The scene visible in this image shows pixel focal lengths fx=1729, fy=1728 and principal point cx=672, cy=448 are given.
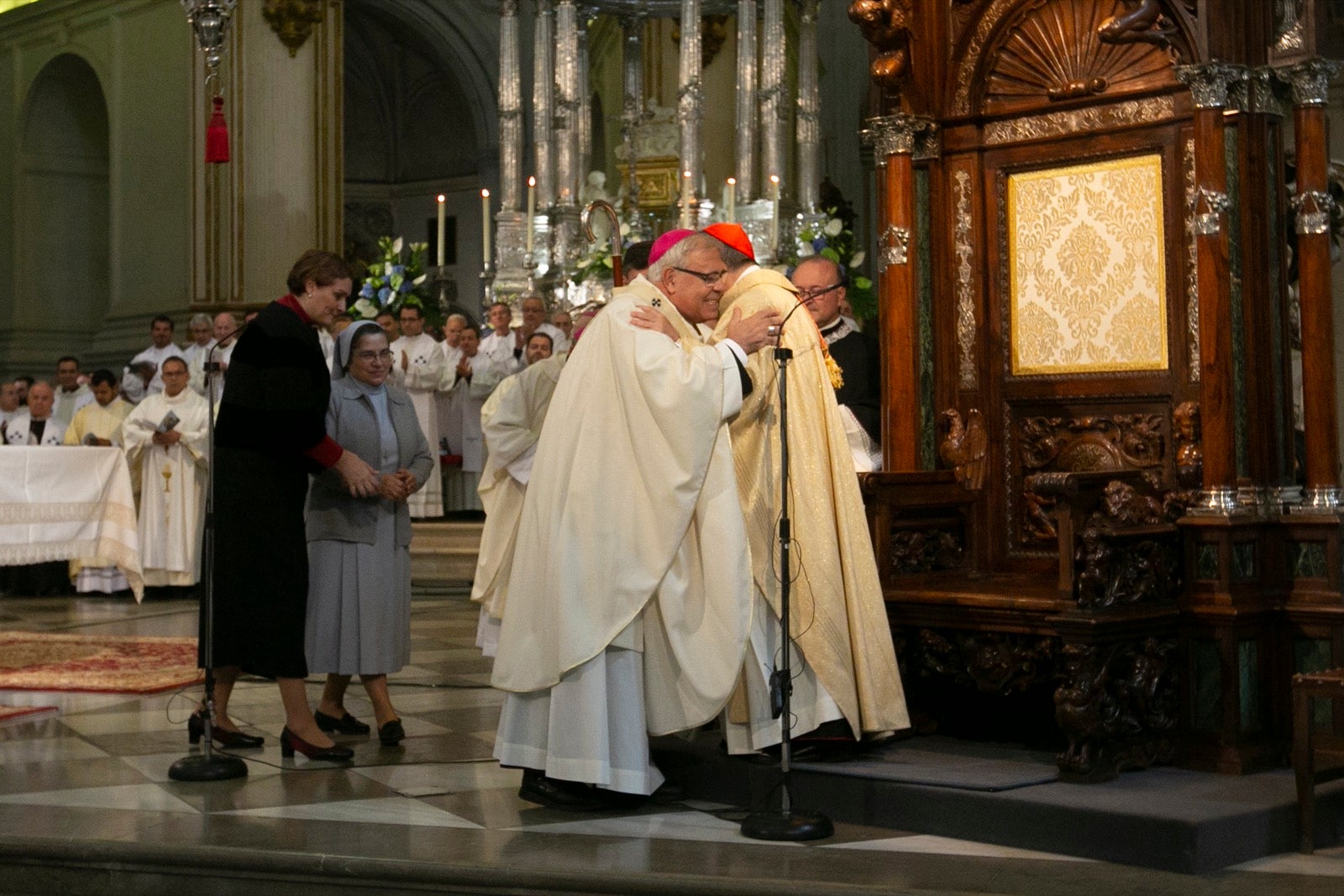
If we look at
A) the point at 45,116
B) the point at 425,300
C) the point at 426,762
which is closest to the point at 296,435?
the point at 426,762

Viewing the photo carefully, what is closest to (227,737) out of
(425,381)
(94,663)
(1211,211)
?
(94,663)

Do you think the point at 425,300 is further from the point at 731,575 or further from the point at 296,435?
the point at 731,575

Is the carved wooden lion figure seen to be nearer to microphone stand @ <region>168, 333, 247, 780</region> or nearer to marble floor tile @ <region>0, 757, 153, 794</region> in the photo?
microphone stand @ <region>168, 333, 247, 780</region>

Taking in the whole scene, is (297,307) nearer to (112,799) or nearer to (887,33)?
(112,799)

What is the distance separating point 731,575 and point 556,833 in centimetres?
81

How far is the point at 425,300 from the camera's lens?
1355 centimetres

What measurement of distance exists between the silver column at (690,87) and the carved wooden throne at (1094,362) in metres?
6.31

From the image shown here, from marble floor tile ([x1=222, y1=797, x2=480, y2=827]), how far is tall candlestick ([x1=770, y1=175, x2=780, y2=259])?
25.0ft

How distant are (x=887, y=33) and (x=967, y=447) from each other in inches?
55.4

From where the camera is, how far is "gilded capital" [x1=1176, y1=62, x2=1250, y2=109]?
4.89m

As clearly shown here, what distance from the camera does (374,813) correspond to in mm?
4719

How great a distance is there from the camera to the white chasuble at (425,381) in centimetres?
1241

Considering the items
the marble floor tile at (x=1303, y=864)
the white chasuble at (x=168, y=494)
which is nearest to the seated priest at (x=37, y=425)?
the white chasuble at (x=168, y=494)

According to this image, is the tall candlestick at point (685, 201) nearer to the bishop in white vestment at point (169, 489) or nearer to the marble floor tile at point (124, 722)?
the bishop in white vestment at point (169, 489)
